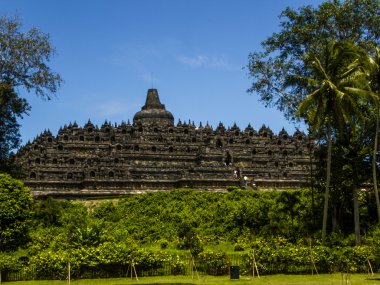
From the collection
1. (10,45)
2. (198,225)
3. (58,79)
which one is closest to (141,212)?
(198,225)

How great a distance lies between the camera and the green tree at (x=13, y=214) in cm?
3831

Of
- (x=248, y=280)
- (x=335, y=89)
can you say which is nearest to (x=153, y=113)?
(x=335, y=89)

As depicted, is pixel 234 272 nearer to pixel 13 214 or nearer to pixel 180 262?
pixel 180 262

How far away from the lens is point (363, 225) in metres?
44.1

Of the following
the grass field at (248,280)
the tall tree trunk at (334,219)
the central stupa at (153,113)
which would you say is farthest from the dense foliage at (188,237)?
the central stupa at (153,113)

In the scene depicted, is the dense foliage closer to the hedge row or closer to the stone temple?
the hedge row

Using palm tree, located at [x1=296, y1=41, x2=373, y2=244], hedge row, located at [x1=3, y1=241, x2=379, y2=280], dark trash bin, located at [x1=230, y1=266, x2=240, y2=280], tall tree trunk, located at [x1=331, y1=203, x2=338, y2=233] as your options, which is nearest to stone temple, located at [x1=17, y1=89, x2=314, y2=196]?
tall tree trunk, located at [x1=331, y1=203, x2=338, y2=233]

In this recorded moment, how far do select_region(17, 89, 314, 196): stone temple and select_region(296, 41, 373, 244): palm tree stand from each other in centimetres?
3651

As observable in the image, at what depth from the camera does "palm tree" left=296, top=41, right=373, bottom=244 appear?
35500 millimetres

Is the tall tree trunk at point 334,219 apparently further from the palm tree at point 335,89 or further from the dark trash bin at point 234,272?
the dark trash bin at point 234,272

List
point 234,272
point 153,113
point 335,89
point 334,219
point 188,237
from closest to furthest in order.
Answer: point 234,272
point 335,89
point 188,237
point 334,219
point 153,113

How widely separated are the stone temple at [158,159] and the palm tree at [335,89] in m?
36.5

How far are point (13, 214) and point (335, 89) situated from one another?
910 inches

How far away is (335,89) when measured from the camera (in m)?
35.4
